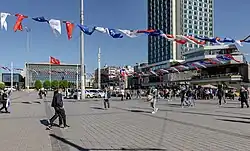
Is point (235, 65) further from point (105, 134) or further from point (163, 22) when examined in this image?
point (105, 134)

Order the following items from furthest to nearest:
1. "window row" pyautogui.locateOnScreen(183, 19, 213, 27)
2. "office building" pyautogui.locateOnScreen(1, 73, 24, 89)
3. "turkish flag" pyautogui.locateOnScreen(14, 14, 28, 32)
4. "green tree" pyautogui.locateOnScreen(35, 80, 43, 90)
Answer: "office building" pyautogui.locateOnScreen(1, 73, 24, 89) < "green tree" pyautogui.locateOnScreen(35, 80, 43, 90) < "window row" pyautogui.locateOnScreen(183, 19, 213, 27) < "turkish flag" pyautogui.locateOnScreen(14, 14, 28, 32)

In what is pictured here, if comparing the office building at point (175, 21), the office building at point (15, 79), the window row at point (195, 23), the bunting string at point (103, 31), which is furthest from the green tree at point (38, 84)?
the bunting string at point (103, 31)

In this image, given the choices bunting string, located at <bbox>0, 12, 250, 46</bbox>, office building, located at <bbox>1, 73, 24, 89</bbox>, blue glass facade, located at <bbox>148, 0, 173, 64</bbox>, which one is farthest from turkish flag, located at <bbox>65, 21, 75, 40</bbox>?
office building, located at <bbox>1, 73, 24, 89</bbox>

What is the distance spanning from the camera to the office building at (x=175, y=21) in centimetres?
7619

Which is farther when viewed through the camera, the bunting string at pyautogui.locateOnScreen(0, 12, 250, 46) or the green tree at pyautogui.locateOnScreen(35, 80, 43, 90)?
the green tree at pyautogui.locateOnScreen(35, 80, 43, 90)

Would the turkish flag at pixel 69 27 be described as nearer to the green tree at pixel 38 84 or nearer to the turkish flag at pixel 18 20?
the turkish flag at pixel 18 20

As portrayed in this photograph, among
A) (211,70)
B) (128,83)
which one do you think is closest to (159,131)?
(211,70)

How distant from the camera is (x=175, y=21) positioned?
92.8 m

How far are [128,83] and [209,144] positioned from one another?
148037mm

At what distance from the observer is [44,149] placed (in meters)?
8.56

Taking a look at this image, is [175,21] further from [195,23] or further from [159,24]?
[195,23]

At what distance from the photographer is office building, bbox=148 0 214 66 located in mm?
76188

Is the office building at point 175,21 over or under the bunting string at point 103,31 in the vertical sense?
over

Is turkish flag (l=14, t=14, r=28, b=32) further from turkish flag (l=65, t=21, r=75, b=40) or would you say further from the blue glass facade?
the blue glass facade
